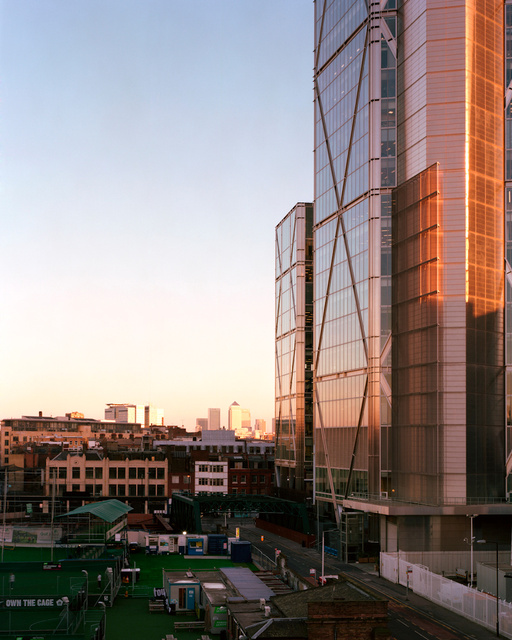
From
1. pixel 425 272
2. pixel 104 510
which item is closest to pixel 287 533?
pixel 104 510

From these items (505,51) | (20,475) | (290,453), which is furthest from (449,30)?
(20,475)

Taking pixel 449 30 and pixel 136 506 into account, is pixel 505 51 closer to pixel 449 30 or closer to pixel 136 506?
pixel 449 30

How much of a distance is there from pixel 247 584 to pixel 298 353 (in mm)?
102810

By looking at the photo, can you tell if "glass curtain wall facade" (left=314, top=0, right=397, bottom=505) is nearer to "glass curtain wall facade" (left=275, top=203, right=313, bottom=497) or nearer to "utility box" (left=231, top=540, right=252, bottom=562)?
"utility box" (left=231, top=540, right=252, bottom=562)

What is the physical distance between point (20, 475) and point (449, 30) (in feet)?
392

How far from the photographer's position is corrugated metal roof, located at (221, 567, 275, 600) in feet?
199

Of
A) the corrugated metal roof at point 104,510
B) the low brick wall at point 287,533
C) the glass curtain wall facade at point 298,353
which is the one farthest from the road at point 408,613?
the glass curtain wall facade at point 298,353

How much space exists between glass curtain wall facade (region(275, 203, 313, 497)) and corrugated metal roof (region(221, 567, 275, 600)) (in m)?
89.6

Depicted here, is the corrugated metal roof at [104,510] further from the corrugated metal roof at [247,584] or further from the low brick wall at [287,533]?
the corrugated metal roof at [247,584]

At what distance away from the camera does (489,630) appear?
201ft

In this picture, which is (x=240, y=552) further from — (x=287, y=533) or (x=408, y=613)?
(x=408, y=613)

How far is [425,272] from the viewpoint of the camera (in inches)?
3922

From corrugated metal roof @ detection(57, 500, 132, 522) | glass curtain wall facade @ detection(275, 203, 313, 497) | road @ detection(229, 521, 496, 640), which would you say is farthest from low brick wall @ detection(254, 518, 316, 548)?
corrugated metal roof @ detection(57, 500, 132, 522)

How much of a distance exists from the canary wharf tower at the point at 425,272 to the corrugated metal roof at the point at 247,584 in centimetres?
2503
